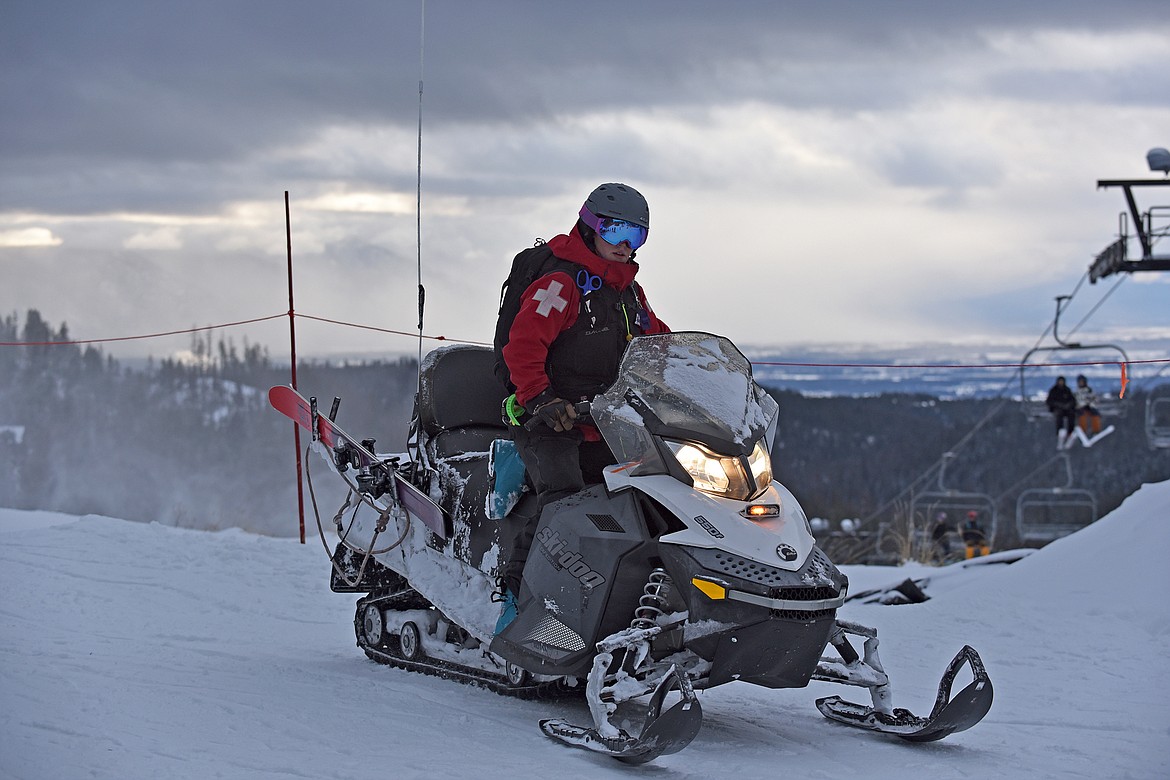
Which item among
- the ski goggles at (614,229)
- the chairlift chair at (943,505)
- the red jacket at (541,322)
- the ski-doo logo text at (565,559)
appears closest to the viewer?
the ski-doo logo text at (565,559)

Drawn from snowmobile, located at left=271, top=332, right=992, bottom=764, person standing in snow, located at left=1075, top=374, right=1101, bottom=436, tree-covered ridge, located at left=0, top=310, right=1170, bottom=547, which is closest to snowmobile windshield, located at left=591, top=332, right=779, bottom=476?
snowmobile, located at left=271, top=332, right=992, bottom=764

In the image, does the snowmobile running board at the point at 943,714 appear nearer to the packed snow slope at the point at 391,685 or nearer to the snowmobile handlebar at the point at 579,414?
the packed snow slope at the point at 391,685

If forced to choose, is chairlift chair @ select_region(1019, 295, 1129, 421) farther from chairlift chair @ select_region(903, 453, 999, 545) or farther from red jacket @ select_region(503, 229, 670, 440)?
red jacket @ select_region(503, 229, 670, 440)

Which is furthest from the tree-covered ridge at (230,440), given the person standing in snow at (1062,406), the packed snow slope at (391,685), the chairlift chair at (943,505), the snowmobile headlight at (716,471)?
the snowmobile headlight at (716,471)

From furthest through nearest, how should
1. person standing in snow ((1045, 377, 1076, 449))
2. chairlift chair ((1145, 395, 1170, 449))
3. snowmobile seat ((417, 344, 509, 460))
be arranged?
1. person standing in snow ((1045, 377, 1076, 449))
2. chairlift chair ((1145, 395, 1170, 449))
3. snowmobile seat ((417, 344, 509, 460))

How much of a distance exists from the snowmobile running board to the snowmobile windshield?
1030 mm

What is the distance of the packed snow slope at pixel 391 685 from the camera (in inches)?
159

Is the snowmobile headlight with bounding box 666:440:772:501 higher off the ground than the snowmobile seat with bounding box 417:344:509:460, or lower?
lower

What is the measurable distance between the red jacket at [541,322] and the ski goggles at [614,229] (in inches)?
3.9

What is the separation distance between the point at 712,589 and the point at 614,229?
155 centimetres

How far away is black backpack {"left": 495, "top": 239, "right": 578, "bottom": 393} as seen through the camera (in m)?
5.04

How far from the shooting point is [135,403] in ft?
276

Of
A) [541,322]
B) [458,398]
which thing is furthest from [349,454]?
[541,322]

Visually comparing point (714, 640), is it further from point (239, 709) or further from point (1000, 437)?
point (1000, 437)
